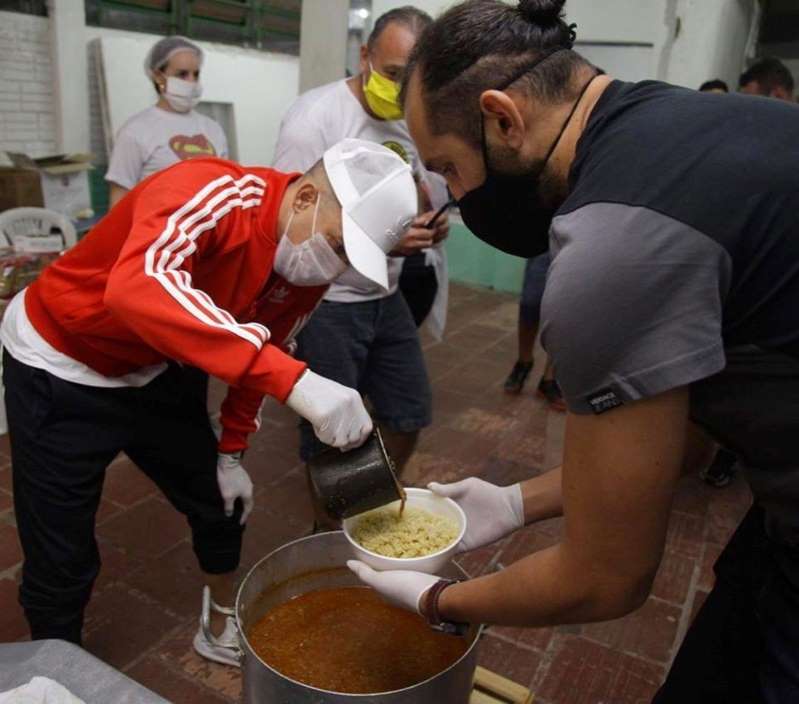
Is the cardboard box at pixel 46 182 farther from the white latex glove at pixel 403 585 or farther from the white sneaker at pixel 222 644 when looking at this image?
the white latex glove at pixel 403 585

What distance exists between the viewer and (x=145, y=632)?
2.49 meters

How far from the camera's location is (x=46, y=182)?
4.90 m

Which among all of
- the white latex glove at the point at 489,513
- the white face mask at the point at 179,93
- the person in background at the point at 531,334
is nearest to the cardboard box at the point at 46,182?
the white face mask at the point at 179,93

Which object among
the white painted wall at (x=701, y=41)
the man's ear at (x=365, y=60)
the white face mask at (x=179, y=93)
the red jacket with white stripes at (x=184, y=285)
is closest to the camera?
the red jacket with white stripes at (x=184, y=285)

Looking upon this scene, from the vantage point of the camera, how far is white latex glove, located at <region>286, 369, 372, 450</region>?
1646 mm

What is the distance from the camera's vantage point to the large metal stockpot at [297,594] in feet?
4.17

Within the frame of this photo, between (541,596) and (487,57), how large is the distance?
88 centimetres

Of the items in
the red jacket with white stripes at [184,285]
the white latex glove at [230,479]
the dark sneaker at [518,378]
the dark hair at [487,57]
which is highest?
the dark hair at [487,57]

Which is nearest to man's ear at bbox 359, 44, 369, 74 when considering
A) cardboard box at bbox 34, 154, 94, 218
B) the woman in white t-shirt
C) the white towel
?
the woman in white t-shirt

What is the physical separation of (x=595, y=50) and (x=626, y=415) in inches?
243

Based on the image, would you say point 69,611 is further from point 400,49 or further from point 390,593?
point 400,49

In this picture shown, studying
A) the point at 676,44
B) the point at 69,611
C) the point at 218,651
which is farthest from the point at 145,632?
the point at 676,44

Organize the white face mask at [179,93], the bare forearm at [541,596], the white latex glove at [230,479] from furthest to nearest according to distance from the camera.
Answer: the white face mask at [179,93]
the white latex glove at [230,479]
the bare forearm at [541,596]

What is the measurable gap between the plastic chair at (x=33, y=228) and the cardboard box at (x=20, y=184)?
591 millimetres
